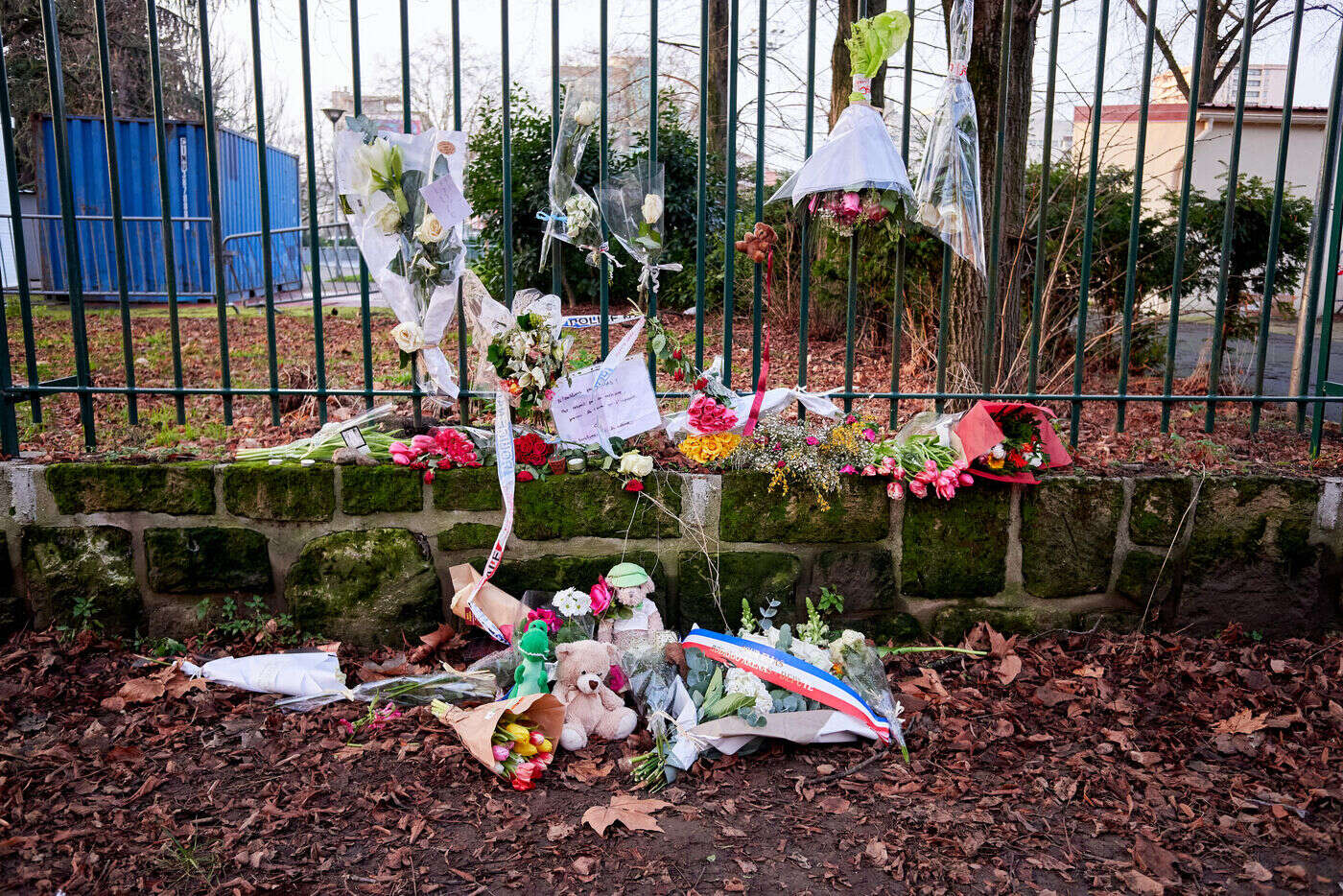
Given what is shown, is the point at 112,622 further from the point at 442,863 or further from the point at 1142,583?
the point at 1142,583

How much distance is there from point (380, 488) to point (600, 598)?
0.82 m

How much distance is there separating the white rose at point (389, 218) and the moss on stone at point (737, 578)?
Answer: 1399 mm

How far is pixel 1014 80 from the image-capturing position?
163 inches

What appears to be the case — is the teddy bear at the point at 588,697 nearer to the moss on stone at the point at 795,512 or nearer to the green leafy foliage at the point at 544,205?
the moss on stone at the point at 795,512

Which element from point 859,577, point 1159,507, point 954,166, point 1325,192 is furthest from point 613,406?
point 1325,192

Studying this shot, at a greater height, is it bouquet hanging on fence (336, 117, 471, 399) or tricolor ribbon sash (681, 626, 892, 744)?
bouquet hanging on fence (336, 117, 471, 399)

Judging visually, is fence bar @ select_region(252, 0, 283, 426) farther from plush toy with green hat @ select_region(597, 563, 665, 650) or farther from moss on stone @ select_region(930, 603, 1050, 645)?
moss on stone @ select_region(930, 603, 1050, 645)

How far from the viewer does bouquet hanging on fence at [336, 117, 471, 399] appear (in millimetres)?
3002

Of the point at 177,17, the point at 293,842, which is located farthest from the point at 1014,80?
the point at 177,17

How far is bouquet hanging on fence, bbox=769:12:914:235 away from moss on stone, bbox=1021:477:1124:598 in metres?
1.07

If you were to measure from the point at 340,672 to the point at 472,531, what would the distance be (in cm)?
58

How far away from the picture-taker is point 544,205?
835 cm

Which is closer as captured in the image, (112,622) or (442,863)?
(442,863)

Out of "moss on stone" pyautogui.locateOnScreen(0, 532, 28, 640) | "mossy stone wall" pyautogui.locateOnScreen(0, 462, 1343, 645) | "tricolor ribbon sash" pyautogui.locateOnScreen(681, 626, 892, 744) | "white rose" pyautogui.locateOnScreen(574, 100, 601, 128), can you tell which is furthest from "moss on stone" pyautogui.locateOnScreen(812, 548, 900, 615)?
"moss on stone" pyautogui.locateOnScreen(0, 532, 28, 640)
